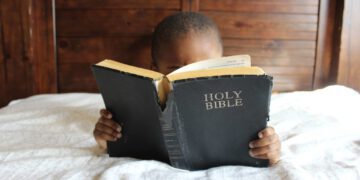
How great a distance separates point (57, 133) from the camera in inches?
34.1

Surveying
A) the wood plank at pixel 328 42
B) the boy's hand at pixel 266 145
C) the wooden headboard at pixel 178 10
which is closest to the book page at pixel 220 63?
the boy's hand at pixel 266 145

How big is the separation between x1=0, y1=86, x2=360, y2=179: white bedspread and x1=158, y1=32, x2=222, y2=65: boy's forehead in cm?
23

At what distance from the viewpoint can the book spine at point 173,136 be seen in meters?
0.56

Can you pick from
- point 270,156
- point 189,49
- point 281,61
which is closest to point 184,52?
point 189,49

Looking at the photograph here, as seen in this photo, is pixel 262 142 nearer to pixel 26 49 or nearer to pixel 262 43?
pixel 262 43

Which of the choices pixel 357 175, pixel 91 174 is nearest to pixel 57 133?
pixel 91 174

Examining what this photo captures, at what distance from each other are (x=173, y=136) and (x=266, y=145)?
0.15 metres

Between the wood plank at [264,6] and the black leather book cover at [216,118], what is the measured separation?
74 centimetres

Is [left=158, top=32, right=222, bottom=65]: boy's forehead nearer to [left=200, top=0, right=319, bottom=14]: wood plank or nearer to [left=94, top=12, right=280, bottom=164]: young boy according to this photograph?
[left=94, top=12, right=280, bottom=164]: young boy

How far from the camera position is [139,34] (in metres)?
1.27

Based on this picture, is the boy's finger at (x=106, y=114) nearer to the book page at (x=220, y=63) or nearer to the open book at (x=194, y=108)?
the open book at (x=194, y=108)

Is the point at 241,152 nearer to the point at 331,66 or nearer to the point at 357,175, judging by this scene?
the point at 357,175

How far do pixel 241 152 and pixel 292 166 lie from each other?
88mm

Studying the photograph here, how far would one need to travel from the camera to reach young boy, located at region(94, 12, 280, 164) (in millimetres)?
597
